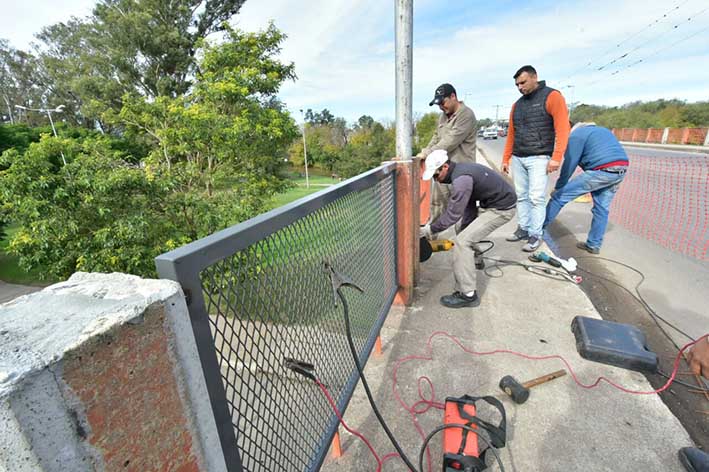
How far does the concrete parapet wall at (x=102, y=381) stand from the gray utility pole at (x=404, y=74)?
2678mm

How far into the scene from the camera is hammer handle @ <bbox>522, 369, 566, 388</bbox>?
85.4 inches

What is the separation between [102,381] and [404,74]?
9.60ft

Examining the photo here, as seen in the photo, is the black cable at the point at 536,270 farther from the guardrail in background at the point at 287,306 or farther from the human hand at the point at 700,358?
the guardrail in background at the point at 287,306

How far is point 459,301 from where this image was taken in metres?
3.16

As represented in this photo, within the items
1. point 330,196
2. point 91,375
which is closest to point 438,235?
point 330,196

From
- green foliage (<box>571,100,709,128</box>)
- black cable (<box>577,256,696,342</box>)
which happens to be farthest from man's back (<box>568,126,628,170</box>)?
green foliage (<box>571,100,709,128</box>)

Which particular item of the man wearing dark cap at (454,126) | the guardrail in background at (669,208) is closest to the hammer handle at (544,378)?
the man wearing dark cap at (454,126)

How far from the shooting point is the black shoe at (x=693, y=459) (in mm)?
1523

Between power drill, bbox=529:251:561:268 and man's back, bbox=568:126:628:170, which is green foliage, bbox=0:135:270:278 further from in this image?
man's back, bbox=568:126:628:170

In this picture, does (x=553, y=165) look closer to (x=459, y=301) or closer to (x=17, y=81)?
(x=459, y=301)

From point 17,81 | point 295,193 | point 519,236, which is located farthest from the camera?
point 17,81

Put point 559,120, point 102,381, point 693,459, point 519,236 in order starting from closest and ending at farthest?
point 102,381 → point 693,459 → point 559,120 → point 519,236

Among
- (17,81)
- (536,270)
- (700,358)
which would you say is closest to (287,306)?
(700,358)

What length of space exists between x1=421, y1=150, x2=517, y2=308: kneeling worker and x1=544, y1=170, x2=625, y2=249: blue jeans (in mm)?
1590
